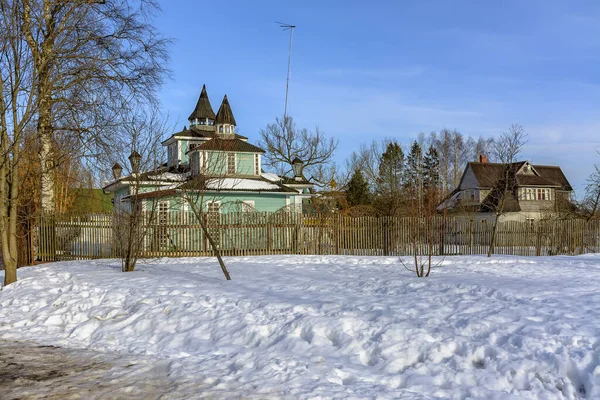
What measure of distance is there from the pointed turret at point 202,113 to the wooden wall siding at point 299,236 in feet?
82.1

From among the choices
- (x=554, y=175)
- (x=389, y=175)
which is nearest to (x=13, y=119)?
(x=389, y=175)

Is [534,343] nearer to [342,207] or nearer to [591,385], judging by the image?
[591,385]

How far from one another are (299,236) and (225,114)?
1929cm

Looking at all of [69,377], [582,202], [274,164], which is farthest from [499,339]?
[274,164]

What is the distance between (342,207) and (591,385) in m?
33.1

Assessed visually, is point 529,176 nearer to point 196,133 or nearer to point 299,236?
point 196,133

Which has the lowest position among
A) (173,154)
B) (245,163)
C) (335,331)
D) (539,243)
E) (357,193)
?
(335,331)

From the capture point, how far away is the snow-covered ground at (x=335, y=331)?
5.77 m

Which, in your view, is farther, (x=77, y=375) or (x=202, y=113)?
(x=202, y=113)

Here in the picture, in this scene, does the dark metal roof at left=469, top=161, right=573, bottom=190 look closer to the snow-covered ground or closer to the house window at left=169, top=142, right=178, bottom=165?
the house window at left=169, top=142, right=178, bottom=165

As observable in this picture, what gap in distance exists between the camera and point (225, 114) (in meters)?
39.2

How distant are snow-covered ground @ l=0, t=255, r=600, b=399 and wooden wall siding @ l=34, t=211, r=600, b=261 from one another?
794 cm

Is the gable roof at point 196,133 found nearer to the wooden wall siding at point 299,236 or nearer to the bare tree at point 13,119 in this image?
the wooden wall siding at point 299,236

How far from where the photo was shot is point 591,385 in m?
5.40
